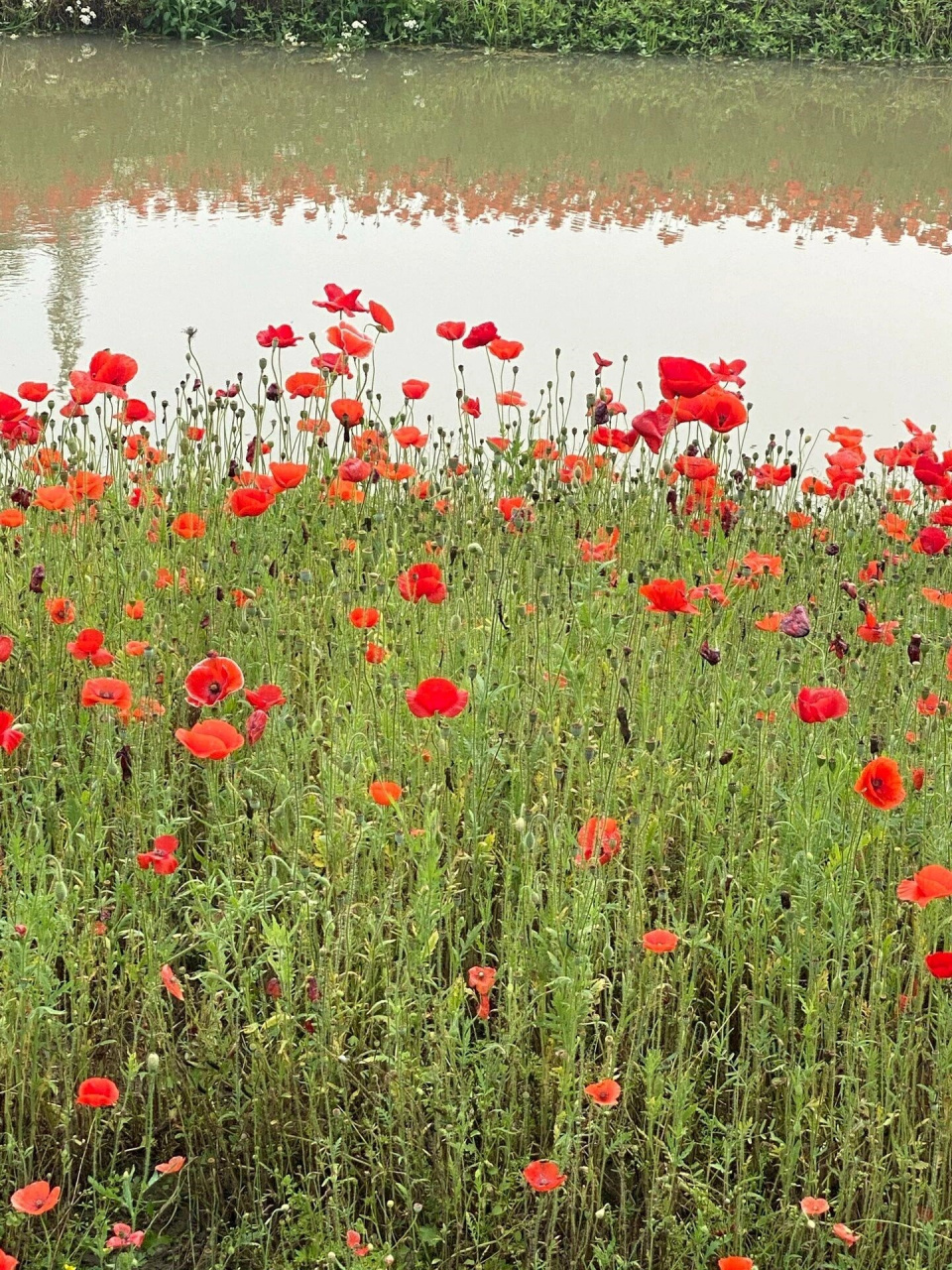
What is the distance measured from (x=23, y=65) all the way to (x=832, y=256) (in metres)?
9.64

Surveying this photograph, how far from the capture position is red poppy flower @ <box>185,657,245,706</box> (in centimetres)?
215

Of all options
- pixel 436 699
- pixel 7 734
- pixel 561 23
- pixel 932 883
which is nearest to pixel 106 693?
pixel 7 734

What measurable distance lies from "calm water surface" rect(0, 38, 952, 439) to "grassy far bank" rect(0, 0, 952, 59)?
70 cm

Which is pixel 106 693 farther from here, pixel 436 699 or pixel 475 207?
pixel 475 207

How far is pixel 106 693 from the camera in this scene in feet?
7.57

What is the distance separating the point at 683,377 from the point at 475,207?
795 centimetres

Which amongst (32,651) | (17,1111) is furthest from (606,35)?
(17,1111)

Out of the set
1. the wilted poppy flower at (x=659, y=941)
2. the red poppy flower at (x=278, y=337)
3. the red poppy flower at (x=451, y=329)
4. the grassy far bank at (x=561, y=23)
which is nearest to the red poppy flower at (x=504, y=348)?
the red poppy flower at (x=451, y=329)

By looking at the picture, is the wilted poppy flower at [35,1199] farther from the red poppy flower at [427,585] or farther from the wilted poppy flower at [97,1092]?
the red poppy flower at [427,585]

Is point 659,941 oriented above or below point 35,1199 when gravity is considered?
above

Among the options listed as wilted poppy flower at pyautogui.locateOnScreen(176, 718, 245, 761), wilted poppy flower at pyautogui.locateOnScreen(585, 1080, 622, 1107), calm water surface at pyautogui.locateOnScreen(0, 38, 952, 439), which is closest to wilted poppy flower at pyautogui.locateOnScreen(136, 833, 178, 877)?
wilted poppy flower at pyautogui.locateOnScreen(176, 718, 245, 761)

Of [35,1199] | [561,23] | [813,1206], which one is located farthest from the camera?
[561,23]

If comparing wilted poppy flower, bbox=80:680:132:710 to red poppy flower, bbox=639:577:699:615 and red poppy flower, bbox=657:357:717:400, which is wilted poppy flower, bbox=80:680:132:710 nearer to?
red poppy flower, bbox=639:577:699:615

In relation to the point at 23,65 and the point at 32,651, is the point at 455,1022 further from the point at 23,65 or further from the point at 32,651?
the point at 23,65
